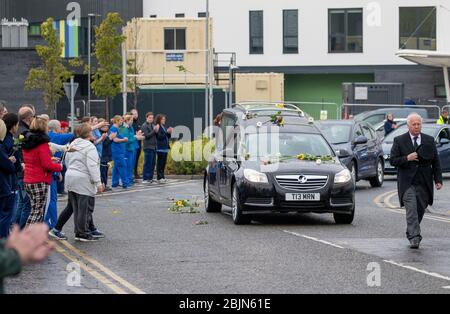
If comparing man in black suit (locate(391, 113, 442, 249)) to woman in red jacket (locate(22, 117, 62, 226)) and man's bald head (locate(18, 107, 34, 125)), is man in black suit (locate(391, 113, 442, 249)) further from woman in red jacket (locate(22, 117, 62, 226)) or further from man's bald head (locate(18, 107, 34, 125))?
man's bald head (locate(18, 107, 34, 125))

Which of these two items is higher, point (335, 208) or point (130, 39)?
point (130, 39)

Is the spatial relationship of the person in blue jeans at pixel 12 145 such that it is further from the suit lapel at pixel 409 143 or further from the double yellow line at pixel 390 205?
the double yellow line at pixel 390 205

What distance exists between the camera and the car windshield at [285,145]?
2042cm

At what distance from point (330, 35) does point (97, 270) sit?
55.1 m

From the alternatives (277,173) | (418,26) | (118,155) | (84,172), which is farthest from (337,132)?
(418,26)

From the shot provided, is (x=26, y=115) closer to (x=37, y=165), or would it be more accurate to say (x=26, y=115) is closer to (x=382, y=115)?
(x=37, y=165)

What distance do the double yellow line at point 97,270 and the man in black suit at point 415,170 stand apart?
4314mm

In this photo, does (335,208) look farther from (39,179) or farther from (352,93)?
(352,93)

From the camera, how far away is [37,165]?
16.5m

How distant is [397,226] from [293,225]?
1.66 m

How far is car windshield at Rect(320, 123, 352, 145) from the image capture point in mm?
29344

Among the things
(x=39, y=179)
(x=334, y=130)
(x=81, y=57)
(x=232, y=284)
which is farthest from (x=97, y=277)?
(x=81, y=57)

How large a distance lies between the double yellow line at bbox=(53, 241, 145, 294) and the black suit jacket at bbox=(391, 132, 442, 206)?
14.3 feet

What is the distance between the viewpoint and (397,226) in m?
19.4
